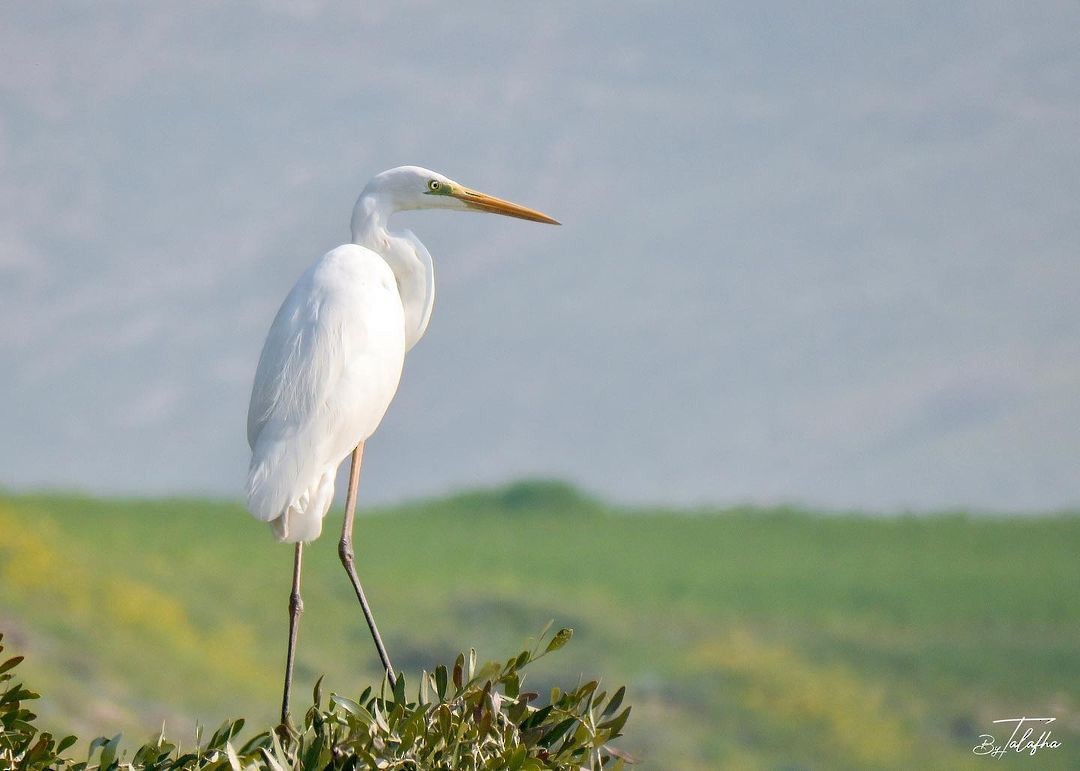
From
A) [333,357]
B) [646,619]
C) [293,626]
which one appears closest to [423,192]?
[333,357]

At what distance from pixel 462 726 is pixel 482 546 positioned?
9630 millimetres

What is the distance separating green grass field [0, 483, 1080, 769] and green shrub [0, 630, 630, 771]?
5502 millimetres

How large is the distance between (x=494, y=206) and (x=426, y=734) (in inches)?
64.0

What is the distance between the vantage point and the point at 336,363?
2646mm

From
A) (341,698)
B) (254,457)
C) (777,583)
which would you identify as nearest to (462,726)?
(341,698)

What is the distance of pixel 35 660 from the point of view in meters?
7.57

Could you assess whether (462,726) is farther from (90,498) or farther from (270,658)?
(90,498)

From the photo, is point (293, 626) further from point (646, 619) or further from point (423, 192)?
point (646, 619)

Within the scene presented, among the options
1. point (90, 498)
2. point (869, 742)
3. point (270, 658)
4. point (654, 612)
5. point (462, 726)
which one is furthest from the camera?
point (90, 498)

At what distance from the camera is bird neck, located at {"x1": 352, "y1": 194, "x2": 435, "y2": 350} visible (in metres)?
3.02

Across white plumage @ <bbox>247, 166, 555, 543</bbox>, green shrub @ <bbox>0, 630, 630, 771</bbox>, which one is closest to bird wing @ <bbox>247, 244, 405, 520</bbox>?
white plumage @ <bbox>247, 166, 555, 543</bbox>

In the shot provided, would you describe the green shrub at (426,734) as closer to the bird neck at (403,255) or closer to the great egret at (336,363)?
the great egret at (336,363)

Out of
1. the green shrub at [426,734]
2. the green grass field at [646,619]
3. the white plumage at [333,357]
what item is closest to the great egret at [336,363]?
the white plumage at [333,357]

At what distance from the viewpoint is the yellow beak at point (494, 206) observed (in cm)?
311
